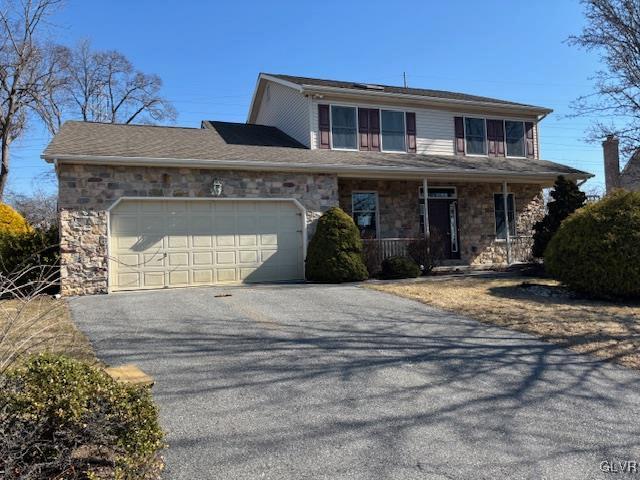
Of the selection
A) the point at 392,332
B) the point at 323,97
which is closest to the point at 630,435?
the point at 392,332

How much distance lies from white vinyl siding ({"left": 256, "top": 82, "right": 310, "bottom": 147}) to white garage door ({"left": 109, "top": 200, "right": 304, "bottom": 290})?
3.42 m

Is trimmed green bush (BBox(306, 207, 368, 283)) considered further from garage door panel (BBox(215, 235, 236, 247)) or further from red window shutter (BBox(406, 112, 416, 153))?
red window shutter (BBox(406, 112, 416, 153))

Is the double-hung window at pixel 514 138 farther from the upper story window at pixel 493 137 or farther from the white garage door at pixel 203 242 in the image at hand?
the white garage door at pixel 203 242

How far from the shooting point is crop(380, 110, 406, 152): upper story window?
16.0 m

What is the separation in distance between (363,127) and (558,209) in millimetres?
6190

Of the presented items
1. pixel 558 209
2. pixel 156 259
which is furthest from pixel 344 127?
pixel 156 259

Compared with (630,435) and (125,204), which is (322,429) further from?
(125,204)

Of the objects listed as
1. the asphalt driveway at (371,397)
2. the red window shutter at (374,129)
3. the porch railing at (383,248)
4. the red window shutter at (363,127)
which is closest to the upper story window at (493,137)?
the red window shutter at (374,129)

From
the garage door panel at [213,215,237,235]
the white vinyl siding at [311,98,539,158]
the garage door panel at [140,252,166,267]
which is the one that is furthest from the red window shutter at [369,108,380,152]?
the garage door panel at [140,252,166,267]

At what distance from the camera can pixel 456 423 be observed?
3.96 m

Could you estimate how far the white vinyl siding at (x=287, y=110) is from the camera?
15336mm

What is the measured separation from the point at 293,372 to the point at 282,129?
13.0 metres

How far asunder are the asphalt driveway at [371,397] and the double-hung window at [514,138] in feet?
39.3

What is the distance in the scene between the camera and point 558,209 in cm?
1388
